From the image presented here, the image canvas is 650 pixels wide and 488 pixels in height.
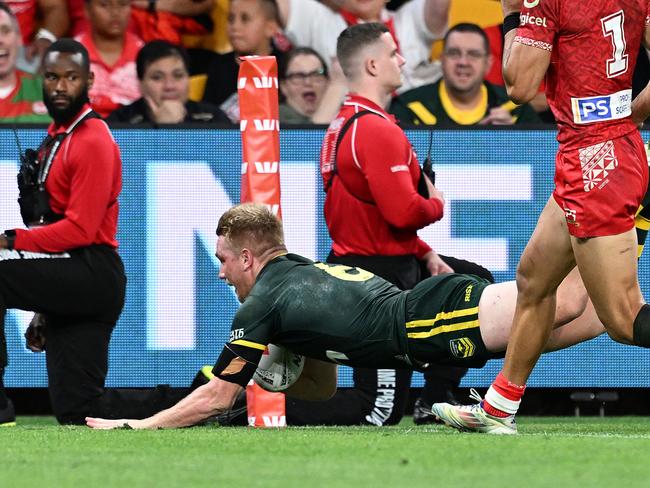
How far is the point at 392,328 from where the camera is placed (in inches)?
251

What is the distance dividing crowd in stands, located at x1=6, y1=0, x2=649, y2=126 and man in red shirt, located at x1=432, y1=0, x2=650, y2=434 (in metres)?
3.39

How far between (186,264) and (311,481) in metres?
4.87

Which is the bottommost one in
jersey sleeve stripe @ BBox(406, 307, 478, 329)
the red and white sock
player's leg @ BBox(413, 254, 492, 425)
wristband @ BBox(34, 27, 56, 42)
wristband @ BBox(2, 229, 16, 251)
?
player's leg @ BBox(413, 254, 492, 425)

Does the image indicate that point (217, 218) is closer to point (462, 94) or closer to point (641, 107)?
point (462, 94)

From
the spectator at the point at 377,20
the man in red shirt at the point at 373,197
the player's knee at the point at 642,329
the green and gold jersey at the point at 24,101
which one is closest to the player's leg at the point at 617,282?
the player's knee at the point at 642,329

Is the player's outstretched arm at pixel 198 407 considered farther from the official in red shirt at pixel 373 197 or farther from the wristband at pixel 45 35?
the wristband at pixel 45 35

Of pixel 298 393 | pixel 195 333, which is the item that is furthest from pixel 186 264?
pixel 298 393

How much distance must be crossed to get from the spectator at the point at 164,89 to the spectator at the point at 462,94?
1.33 m

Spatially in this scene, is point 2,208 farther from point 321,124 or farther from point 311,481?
point 311,481

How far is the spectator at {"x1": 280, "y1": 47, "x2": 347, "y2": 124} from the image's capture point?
10.1 m

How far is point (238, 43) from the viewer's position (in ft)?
34.1

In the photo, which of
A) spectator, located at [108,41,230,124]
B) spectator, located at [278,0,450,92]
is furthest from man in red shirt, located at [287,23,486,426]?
spectator, located at [278,0,450,92]

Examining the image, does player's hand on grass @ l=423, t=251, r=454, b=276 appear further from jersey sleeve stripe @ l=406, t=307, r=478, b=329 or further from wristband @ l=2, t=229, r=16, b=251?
wristband @ l=2, t=229, r=16, b=251

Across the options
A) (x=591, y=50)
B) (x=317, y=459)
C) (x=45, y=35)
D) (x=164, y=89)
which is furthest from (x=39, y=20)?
(x=317, y=459)
